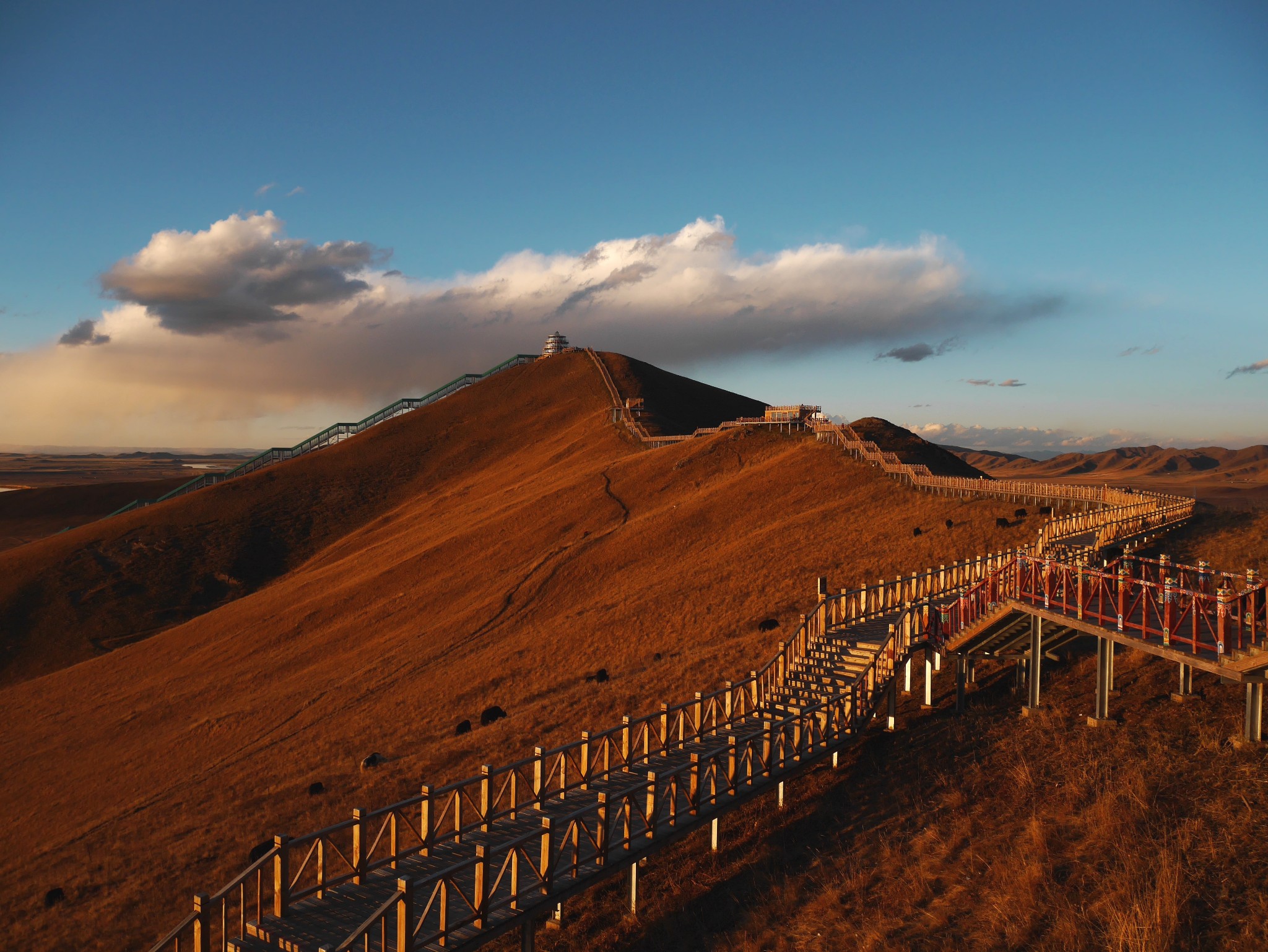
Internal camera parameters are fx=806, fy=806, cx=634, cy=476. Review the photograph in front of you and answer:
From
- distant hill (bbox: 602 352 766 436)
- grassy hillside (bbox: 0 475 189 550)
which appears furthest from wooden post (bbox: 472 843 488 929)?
grassy hillside (bbox: 0 475 189 550)

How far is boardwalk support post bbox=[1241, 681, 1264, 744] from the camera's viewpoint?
13.7 meters

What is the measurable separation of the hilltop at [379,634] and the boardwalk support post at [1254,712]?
585 inches

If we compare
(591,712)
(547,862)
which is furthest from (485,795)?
(591,712)

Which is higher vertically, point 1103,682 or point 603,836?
point 1103,682

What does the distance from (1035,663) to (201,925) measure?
16.7m

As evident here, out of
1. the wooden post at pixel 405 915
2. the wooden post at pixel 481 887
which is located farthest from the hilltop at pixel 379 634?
the wooden post at pixel 405 915

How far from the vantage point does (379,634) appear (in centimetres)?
4466

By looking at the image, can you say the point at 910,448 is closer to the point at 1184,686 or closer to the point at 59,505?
the point at 1184,686

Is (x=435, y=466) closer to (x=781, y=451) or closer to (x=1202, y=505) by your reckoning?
(x=781, y=451)

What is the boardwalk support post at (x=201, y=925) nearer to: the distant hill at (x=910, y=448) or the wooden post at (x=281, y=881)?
the wooden post at (x=281, y=881)

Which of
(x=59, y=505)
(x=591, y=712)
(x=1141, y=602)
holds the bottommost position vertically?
(x=591, y=712)

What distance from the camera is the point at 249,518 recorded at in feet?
292

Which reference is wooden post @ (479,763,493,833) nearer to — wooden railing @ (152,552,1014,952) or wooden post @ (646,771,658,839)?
wooden railing @ (152,552,1014,952)

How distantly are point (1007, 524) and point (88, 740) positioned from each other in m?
45.9
